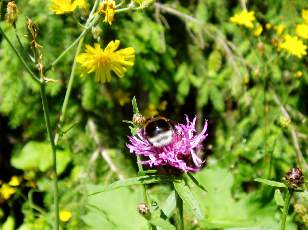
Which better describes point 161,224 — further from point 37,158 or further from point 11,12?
point 37,158

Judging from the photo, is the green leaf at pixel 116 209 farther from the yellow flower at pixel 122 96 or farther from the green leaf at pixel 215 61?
the green leaf at pixel 215 61

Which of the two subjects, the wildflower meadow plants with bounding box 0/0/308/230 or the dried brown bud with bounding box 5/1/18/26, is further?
the wildflower meadow plants with bounding box 0/0/308/230

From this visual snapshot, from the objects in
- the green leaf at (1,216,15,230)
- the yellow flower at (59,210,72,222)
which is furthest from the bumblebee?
the green leaf at (1,216,15,230)

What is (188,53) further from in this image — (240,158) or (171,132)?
(171,132)

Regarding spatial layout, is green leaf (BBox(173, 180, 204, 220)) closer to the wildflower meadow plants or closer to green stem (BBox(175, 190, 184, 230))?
green stem (BBox(175, 190, 184, 230))

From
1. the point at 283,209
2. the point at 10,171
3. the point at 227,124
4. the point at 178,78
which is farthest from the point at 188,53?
the point at 283,209

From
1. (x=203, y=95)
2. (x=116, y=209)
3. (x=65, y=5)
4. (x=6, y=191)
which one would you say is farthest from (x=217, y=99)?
(x=65, y=5)

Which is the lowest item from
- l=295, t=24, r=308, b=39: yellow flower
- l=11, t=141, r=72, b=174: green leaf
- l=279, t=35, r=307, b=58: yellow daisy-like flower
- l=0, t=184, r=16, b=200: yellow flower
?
l=0, t=184, r=16, b=200: yellow flower

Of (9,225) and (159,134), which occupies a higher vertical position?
(159,134)
